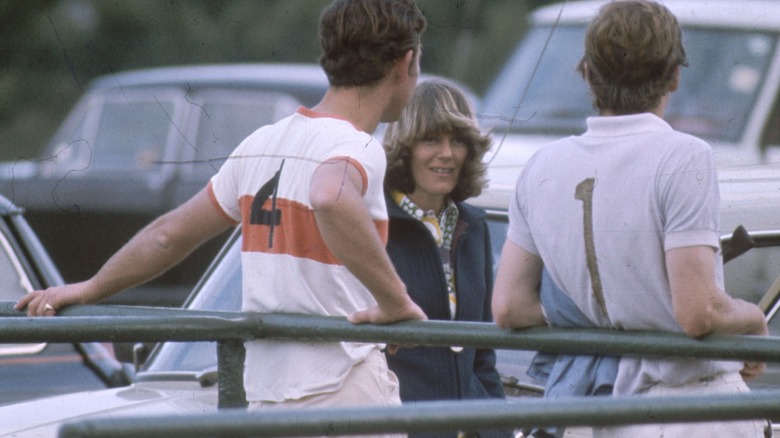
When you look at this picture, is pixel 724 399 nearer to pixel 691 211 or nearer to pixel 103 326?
pixel 691 211

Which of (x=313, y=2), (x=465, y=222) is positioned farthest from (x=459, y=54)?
(x=465, y=222)

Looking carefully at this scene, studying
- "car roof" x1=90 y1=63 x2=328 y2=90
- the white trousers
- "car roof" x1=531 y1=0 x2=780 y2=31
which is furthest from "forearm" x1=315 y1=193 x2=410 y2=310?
"car roof" x1=90 y1=63 x2=328 y2=90

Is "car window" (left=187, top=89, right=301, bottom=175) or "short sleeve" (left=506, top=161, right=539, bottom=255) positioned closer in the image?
"short sleeve" (left=506, top=161, right=539, bottom=255)

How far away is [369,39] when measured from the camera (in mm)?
2928

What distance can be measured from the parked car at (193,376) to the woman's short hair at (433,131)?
0.25 m

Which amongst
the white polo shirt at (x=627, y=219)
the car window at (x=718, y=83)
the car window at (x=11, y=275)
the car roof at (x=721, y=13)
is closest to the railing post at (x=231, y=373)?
the white polo shirt at (x=627, y=219)

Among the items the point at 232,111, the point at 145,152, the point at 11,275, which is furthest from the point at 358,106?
the point at 145,152

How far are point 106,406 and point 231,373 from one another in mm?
1068

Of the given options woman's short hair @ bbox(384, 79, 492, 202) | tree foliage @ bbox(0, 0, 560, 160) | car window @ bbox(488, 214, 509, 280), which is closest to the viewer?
woman's short hair @ bbox(384, 79, 492, 202)

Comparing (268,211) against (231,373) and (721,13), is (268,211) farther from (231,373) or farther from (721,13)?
(721,13)

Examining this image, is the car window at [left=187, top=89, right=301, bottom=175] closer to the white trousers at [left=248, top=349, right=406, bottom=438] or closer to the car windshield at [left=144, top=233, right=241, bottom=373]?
the car windshield at [left=144, top=233, right=241, bottom=373]

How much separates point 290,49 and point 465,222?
630 inches

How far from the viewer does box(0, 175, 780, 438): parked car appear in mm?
3526

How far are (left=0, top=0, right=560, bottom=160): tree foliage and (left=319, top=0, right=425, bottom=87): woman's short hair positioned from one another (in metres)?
14.0
